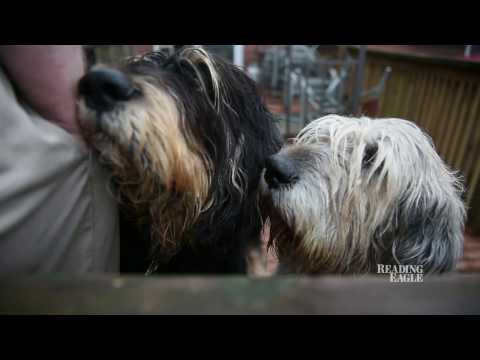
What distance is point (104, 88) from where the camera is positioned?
1488 millimetres

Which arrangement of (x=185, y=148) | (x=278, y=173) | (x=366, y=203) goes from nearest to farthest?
(x=185, y=148), (x=278, y=173), (x=366, y=203)

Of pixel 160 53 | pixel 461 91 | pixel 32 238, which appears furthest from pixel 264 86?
pixel 32 238

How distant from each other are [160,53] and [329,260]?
1.39 meters

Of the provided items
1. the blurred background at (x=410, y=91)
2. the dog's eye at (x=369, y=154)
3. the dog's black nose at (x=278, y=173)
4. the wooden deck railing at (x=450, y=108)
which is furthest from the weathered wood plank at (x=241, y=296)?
the wooden deck railing at (x=450, y=108)

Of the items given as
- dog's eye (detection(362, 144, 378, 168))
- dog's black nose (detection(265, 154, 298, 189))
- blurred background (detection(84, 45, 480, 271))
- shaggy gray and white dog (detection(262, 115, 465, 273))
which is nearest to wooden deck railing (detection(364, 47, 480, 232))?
blurred background (detection(84, 45, 480, 271))

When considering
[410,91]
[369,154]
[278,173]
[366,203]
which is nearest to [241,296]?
[278,173]

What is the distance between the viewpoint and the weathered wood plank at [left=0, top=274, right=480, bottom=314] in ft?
2.30

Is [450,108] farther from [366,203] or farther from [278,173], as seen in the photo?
[278,173]

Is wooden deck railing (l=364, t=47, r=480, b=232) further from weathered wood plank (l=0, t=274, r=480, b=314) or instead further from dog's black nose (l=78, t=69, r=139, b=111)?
weathered wood plank (l=0, t=274, r=480, b=314)

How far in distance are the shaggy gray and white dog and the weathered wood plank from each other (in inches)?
46.5

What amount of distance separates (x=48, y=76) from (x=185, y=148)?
60 cm

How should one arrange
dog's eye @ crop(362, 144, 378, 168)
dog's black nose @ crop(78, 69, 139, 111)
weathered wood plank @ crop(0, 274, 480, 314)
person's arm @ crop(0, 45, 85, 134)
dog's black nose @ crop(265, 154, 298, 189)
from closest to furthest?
weathered wood plank @ crop(0, 274, 480, 314) → person's arm @ crop(0, 45, 85, 134) → dog's black nose @ crop(78, 69, 139, 111) → dog's black nose @ crop(265, 154, 298, 189) → dog's eye @ crop(362, 144, 378, 168)

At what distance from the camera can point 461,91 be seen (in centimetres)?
522
